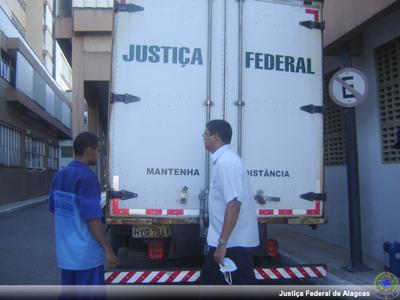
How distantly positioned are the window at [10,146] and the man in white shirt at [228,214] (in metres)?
18.3

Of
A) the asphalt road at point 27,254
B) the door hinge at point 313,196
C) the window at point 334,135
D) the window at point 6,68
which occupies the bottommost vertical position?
the asphalt road at point 27,254

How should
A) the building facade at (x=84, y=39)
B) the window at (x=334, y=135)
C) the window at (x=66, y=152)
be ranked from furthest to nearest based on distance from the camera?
the window at (x=66, y=152) < the building facade at (x=84, y=39) < the window at (x=334, y=135)

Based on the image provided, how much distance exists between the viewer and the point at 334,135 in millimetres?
9227

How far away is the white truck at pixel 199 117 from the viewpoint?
5.16 m

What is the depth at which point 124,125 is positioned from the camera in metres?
5.16

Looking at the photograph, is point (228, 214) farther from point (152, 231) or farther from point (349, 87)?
point (349, 87)

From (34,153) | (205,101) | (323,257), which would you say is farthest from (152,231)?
(34,153)

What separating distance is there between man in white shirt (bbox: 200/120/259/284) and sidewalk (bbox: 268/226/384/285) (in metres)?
2.63

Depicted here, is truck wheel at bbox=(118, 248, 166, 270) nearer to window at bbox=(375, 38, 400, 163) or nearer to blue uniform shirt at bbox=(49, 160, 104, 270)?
blue uniform shirt at bbox=(49, 160, 104, 270)

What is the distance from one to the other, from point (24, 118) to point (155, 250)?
22.0 meters

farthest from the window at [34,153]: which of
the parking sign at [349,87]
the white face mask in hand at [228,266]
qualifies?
the white face mask in hand at [228,266]

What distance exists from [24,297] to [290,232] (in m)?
6.28

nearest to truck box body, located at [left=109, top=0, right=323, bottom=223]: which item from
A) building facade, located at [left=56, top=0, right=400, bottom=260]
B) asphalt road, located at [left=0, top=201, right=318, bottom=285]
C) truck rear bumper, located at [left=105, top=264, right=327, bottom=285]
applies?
truck rear bumper, located at [left=105, top=264, right=327, bottom=285]

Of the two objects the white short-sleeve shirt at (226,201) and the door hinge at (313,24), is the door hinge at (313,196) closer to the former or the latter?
the white short-sleeve shirt at (226,201)
